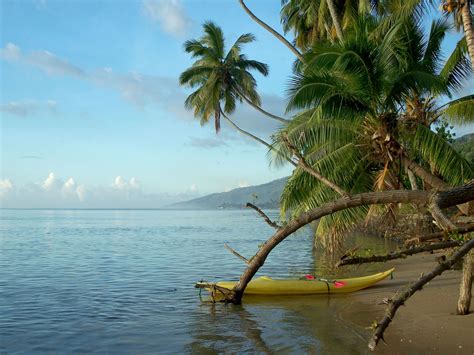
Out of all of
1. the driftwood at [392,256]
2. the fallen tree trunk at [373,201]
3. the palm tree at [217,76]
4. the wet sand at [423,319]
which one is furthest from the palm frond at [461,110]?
the palm tree at [217,76]


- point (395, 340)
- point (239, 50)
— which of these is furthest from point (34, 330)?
point (239, 50)

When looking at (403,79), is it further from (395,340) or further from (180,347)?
(180,347)

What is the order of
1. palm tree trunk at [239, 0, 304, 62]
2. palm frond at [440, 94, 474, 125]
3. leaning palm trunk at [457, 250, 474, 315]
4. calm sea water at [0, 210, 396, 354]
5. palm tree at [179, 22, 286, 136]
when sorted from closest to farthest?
leaning palm trunk at [457, 250, 474, 315] → calm sea water at [0, 210, 396, 354] → palm frond at [440, 94, 474, 125] → palm tree trunk at [239, 0, 304, 62] → palm tree at [179, 22, 286, 136]

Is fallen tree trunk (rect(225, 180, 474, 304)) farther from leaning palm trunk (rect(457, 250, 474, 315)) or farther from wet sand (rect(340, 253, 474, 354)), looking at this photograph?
wet sand (rect(340, 253, 474, 354))

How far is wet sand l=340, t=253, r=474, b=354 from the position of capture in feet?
29.5

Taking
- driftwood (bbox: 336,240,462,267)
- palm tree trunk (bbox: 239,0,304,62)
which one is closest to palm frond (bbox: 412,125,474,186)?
driftwood (bbox: 336,240,462,267)

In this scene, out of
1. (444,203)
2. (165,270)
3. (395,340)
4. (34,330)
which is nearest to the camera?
(444,203)

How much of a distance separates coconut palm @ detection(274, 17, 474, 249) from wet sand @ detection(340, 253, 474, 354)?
2.61 meters

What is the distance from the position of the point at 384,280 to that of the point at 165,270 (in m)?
10.2

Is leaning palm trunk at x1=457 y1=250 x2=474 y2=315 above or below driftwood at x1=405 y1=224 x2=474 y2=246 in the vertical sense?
below

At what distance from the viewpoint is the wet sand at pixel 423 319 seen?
8977mm

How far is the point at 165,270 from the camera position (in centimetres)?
2256

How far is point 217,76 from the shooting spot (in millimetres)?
29953

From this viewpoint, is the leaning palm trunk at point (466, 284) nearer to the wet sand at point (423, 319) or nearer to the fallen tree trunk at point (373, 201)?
the wet sand at point (423, 319)
